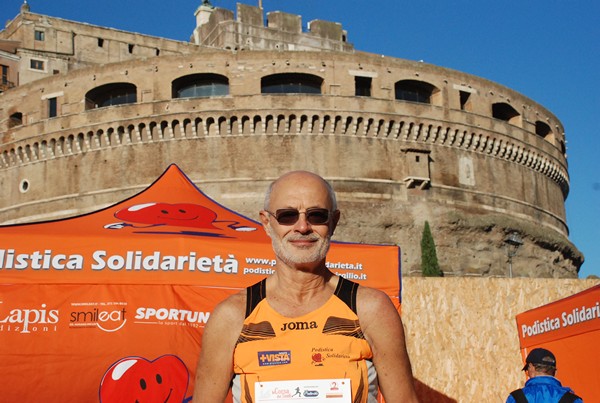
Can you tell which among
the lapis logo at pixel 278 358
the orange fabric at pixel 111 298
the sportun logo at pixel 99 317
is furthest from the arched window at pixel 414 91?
the lapis logo at pixel 278 358

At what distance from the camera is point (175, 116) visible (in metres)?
28.1

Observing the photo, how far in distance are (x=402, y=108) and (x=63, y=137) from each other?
13.2 metres

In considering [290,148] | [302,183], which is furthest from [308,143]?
[302,183]

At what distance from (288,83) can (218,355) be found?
27.5m

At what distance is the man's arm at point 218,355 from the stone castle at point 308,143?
24504mm

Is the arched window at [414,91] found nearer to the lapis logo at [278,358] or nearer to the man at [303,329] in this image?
the man at [303,329]

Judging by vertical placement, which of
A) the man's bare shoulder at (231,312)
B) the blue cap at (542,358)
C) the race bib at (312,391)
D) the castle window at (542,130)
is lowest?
the race bib at (312,391)

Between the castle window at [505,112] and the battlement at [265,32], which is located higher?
the battlement at [265,32]

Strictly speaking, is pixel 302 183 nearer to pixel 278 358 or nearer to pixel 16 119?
pixel 278 358

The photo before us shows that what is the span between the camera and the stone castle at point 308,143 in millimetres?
27969

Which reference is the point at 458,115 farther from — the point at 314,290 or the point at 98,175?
the point at 314,290

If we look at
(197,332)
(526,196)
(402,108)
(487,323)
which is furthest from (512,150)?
(197,332)

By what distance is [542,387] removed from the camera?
4.93m

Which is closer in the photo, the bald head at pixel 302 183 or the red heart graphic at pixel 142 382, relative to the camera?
the bald head at pixel 302 183
